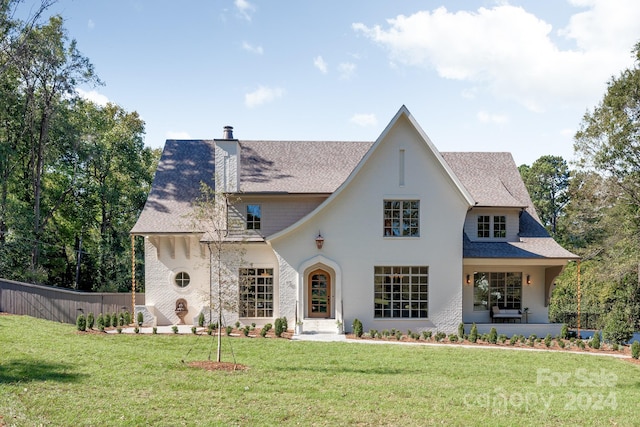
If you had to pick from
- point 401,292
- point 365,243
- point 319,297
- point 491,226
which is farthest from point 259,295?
point 491,226

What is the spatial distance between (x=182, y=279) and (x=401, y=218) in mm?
9033

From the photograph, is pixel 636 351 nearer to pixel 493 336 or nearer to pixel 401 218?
pixel 493 336

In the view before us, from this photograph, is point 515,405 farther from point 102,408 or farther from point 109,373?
point 109,373

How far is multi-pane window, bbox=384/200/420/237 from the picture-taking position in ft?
59.3

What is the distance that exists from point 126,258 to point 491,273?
70.8 ft

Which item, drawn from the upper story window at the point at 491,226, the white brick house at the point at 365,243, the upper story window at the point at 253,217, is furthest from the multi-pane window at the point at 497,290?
the upper story window at the point at 253,217

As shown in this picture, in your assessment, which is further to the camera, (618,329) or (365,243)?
(365,243)

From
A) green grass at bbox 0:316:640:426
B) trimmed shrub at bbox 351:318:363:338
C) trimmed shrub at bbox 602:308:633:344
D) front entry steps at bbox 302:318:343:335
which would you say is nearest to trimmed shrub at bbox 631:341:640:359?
green grass at bbox 0:316:640:426

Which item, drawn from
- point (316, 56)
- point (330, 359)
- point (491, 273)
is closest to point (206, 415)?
point (330, 359)

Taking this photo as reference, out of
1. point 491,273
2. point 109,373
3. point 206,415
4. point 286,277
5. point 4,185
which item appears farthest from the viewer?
point 4,185

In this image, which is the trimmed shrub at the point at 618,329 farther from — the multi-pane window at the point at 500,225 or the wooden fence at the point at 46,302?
the wooden fence at the point at 46,302

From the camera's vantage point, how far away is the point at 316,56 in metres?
15.8

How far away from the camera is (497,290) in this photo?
1964cm

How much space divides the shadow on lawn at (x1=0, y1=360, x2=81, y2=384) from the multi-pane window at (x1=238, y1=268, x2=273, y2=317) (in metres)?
8.72
